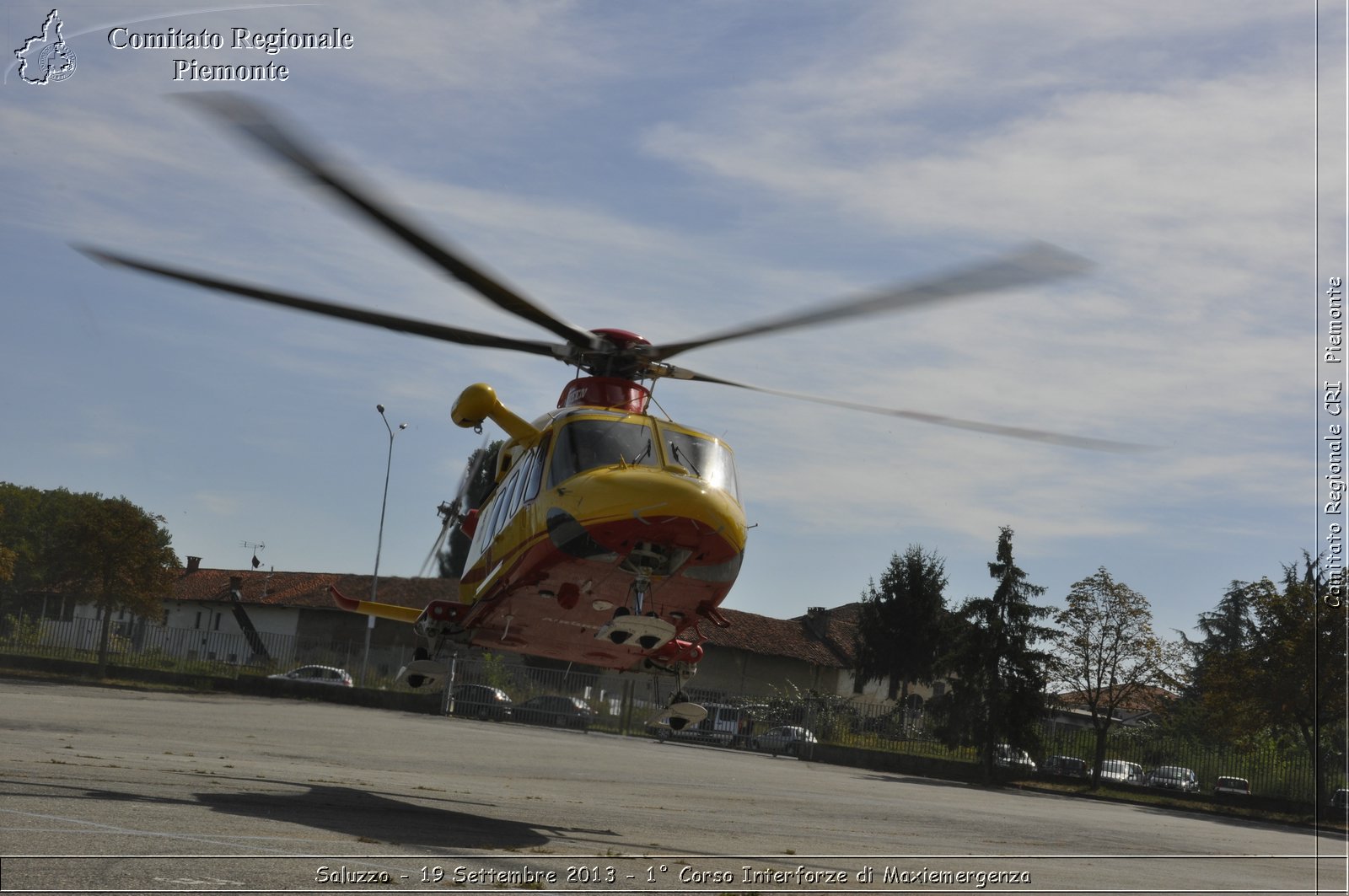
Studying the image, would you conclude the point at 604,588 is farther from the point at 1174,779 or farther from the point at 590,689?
the point at 1174,779

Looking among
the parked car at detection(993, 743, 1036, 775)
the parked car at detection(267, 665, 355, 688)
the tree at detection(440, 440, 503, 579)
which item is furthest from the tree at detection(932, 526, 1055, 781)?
the tree at detection(440, 440, 503, 579)

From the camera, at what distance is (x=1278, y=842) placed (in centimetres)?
2152

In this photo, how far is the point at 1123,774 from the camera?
1425 inches

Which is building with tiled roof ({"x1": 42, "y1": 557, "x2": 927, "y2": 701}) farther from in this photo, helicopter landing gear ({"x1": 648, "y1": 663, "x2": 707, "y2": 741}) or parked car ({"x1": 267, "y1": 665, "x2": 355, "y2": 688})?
A: helicopter landing gear ({"x1": 648, "y1": 663, "x2": 707, "y2": 741})

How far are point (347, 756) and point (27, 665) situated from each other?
93.0 feet

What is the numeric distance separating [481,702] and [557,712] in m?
2.63

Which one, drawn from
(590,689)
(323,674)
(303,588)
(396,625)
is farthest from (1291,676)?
(303,588)

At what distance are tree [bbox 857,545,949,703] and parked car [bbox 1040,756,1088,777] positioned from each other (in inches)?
1303

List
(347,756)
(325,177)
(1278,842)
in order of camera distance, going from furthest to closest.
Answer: (1278,842)
(347,756)
(325,177)

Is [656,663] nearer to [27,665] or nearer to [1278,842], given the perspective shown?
[1278,842]

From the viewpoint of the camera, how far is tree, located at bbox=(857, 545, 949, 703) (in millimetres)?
72688

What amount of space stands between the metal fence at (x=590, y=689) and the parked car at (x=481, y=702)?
24.6 inches

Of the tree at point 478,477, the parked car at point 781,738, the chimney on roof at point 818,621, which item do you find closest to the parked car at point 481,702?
the parked car at point 781,738

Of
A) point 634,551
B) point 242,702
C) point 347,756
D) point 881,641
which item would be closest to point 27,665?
point 242,702
